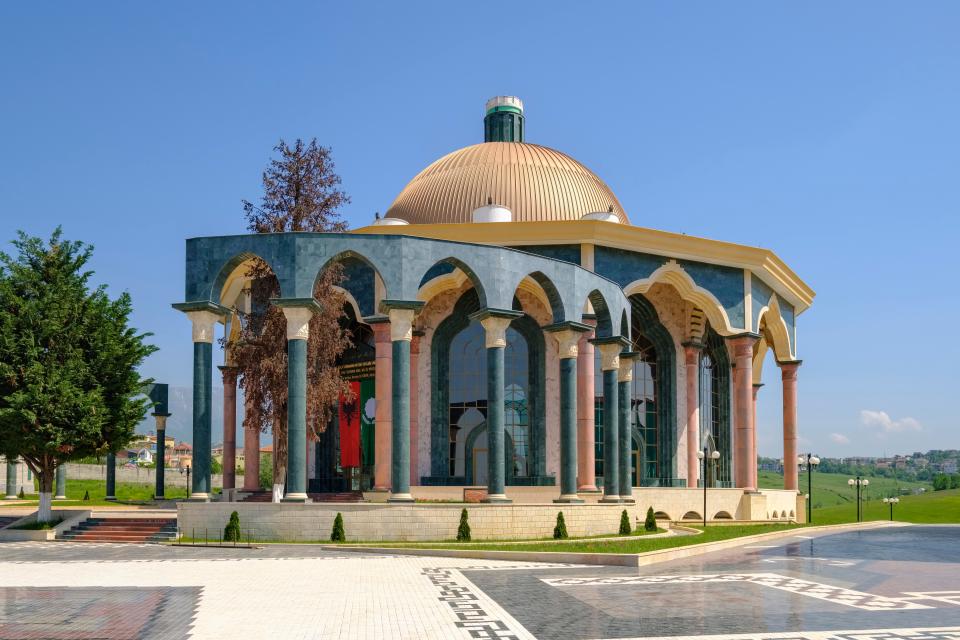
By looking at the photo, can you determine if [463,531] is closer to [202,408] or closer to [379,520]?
[379,520]

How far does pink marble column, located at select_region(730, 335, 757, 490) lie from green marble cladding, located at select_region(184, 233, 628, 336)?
14.9m

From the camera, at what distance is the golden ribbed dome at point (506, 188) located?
149 feet

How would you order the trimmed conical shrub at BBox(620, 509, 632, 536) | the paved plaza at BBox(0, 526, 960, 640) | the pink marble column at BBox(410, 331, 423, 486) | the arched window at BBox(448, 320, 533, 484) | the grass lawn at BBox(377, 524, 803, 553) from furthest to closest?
the arched window at BBox(448, 320, 533, 484) < the pink marble column at BBox(410, 331, 423, 486) < the trimmed conical shrub at BBox(620, 509, 632, 536) < the grass lawn at BBox(377, 524, 803, 553) < the paved plaza at BBox(0, 526, 960, 640)

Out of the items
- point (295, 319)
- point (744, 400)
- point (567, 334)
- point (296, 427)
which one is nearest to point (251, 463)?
point (296, 427)

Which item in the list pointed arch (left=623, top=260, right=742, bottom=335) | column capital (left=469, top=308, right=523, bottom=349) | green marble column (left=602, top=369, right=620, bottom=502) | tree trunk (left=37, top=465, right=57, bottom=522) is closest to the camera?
column capital (left=469, top=308, right=523, bottom=349)

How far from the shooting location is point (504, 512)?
89.2 feet

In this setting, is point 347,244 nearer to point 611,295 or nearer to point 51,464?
point 611,295

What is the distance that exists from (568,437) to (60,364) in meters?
16.0

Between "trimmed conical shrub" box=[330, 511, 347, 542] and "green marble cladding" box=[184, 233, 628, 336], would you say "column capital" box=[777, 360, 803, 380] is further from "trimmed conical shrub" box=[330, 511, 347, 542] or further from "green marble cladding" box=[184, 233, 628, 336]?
"trimmed conical shrub" box=[330, 511, 347, 542]

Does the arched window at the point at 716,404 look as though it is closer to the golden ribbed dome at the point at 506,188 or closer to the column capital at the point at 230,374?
the golden ribbed dome at the point at 506,188

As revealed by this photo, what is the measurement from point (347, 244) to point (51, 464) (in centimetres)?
1234

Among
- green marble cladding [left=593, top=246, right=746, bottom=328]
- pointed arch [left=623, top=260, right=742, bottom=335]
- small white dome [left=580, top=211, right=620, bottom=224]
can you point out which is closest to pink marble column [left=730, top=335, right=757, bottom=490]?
pointed arch [left=623, top=260, right=742, bottom=335]

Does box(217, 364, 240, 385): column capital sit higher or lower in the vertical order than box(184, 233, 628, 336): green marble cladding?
lower

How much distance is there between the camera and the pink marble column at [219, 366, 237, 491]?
1522 inches
